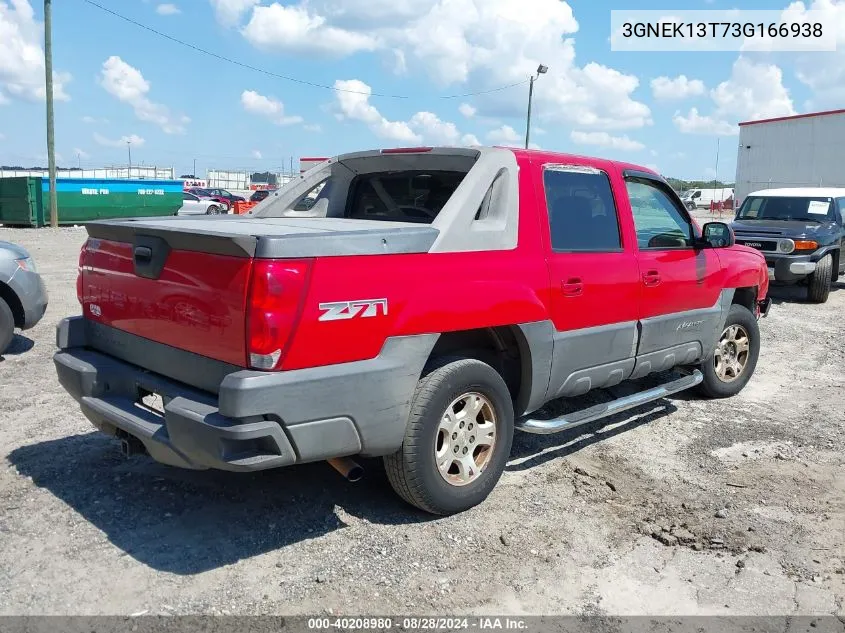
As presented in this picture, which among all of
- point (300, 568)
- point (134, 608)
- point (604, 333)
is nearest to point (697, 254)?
point (604, 333)

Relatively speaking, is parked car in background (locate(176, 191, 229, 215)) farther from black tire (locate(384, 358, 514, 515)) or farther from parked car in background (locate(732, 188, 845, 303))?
black tire (locate(384, 358, 514, 515))

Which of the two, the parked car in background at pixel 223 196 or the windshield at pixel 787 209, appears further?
the parked car in background at pixel 223 196

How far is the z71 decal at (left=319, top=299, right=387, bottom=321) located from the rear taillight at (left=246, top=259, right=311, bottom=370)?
0.13 meters

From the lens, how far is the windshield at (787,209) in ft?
42.2

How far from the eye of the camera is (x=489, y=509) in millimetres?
4117

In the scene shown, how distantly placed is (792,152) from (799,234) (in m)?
23.8

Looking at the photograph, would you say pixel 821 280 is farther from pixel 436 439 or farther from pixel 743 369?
pixel 436 439

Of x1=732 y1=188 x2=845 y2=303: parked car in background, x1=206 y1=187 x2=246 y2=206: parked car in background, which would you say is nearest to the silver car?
x1=732 y1=188 x2=845 y2=303: parked car in background

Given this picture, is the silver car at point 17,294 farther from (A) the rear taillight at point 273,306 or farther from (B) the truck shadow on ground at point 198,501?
(A) the rear taillight at point 273,306

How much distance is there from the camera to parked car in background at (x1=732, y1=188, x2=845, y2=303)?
1177cm

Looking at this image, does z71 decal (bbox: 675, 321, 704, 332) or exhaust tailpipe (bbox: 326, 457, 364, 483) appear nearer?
exhaust tailpipe (bbox: 326, 457, 364, 483)

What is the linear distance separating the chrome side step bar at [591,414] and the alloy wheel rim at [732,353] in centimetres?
70

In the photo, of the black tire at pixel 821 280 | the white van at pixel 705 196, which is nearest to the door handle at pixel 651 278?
the black tire at pixel 821 280

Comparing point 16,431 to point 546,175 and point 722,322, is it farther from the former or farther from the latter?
point 722,322
